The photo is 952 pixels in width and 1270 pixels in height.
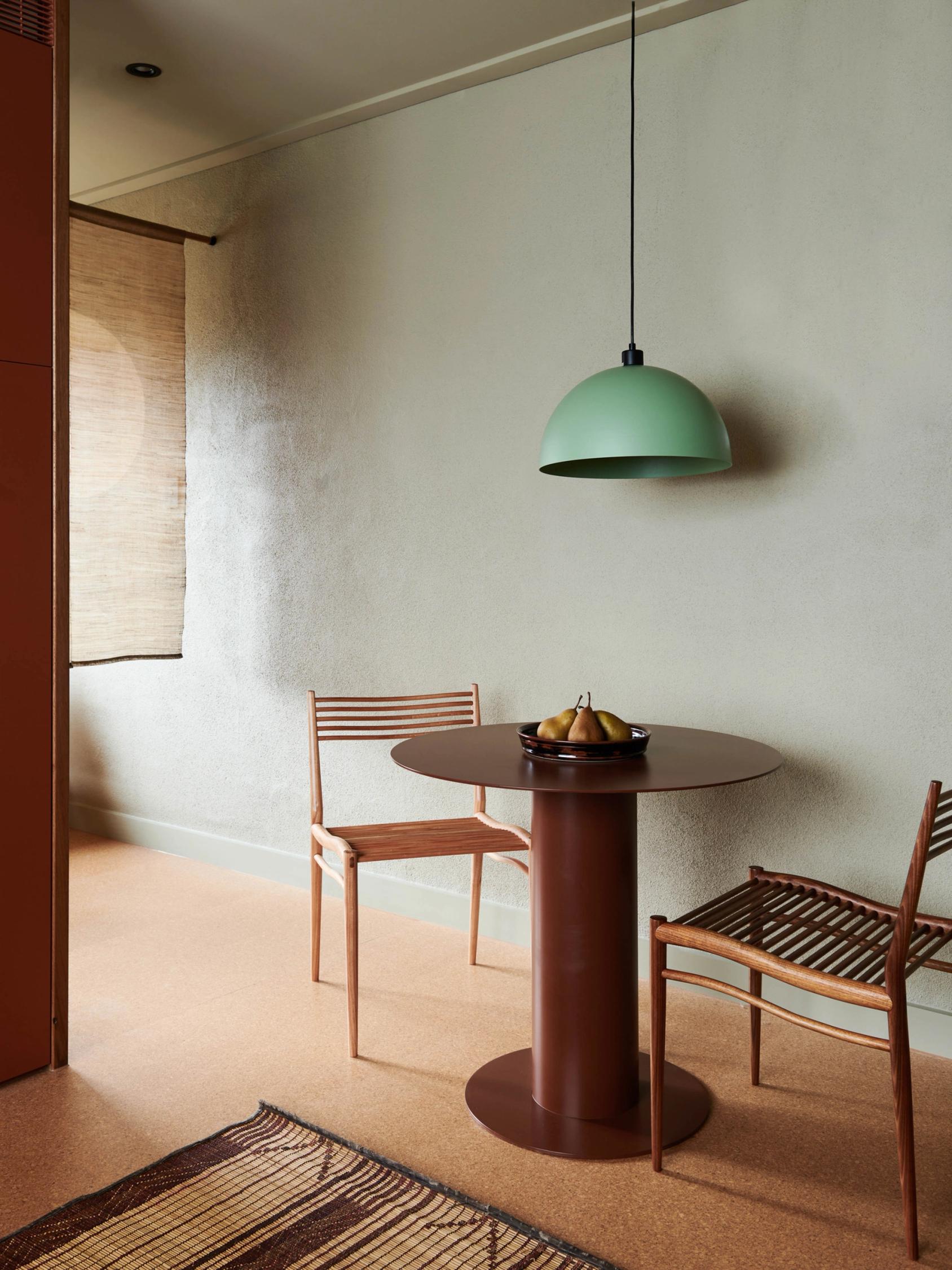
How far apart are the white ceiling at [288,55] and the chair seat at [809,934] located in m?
2.37

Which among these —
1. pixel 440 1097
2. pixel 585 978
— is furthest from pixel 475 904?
pixel 585 978

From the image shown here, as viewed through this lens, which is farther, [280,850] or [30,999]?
[280,850]

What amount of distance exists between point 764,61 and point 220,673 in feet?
9.48

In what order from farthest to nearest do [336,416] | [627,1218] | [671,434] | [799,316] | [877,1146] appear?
[336,416]
[799,316]
[671,434]
[877,1146]
[627,1218]

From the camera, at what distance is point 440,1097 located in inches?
92.9

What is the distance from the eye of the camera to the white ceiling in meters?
2.94

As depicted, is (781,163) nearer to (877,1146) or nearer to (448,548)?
(448,548)

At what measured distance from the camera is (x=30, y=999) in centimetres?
244

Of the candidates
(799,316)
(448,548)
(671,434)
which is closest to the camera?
(671,434)

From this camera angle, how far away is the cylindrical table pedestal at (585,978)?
2213 mm

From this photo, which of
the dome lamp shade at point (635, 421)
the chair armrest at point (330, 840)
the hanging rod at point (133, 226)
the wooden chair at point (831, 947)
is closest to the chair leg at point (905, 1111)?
the wooden chair at point (831, 947)

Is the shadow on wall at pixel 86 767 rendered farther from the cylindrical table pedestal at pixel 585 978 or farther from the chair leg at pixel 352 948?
the cylindrical table pedestal at pixel 585 978

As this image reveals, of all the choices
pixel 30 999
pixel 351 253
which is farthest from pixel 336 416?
pixel 30 999

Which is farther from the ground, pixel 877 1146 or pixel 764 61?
pixel 764 61
